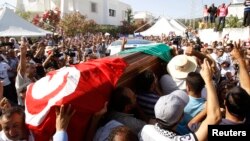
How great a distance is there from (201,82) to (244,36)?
1355 centimetres

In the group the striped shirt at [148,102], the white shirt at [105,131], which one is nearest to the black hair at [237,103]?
the white shirt at [105,131]

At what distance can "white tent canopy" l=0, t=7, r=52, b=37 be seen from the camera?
1364 centimetres

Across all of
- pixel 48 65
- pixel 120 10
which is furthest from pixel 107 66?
pixel 120 10

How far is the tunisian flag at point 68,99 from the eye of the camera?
253 cm

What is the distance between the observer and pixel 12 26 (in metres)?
14.0

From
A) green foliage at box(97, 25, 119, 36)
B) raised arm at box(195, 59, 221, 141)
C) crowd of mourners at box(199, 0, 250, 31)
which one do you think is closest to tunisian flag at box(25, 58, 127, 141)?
raised arm at box(195, 59, 221, 141)

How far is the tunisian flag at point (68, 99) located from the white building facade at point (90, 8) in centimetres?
3650

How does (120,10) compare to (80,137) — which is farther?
(120,10)

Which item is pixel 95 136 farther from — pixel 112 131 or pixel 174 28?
pixel 174 28

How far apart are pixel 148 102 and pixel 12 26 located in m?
11.6

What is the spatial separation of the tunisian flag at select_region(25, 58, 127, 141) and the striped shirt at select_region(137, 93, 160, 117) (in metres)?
0.63

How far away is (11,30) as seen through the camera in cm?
1383

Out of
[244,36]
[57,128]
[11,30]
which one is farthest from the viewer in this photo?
[244,36]

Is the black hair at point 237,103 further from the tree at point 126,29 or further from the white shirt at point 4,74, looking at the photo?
the tree at point 126,29
